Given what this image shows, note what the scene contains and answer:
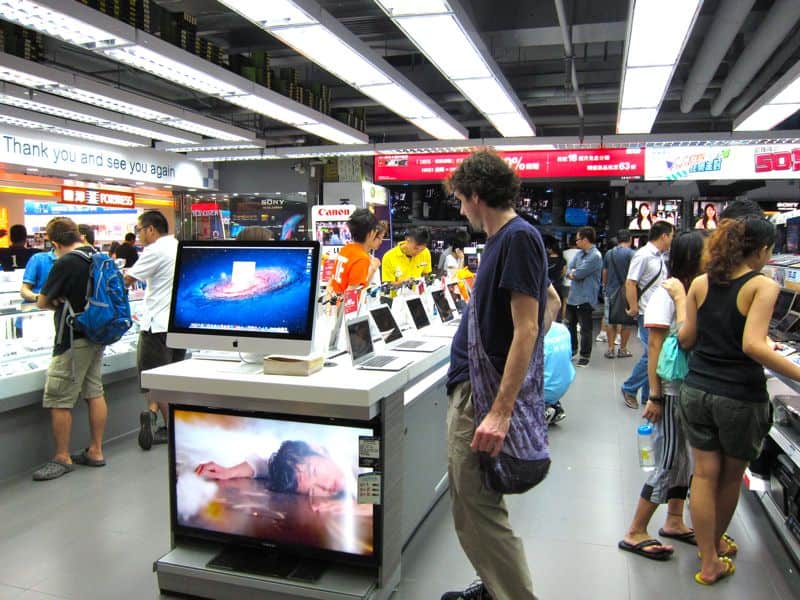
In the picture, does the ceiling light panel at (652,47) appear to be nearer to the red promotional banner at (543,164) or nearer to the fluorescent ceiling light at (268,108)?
the red promotional banner at (543,164)

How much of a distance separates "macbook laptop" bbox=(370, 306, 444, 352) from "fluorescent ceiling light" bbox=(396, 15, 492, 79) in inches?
99.4

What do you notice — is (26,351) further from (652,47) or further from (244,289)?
(652,47)

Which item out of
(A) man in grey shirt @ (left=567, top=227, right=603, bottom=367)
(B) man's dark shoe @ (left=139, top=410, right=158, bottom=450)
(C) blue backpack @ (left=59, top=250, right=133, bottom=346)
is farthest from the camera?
(A) man in grey shirt @ (left=567, top=227, right=603, bottom=367)

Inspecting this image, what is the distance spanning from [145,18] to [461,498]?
4.99 meters

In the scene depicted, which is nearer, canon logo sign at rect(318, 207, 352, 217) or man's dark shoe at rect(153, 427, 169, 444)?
man's dark shoe at rect(153, 427, 169, 444)

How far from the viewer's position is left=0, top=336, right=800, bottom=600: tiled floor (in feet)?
8.79

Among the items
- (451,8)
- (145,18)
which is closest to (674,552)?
(451,8)

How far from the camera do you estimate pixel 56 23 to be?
4.50m

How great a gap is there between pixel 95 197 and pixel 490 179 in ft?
35.4

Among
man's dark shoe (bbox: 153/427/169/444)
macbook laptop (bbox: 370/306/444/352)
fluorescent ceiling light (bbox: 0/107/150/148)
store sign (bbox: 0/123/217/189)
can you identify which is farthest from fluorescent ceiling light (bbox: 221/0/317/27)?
store sign (bbox: 0/123/217/189)

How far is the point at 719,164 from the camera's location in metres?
8.63

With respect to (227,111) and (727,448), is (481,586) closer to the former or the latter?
(727,448)

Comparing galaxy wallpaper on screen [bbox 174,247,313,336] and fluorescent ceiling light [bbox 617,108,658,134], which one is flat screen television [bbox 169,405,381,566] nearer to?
galaxy wallpaper on screen [bbox 174,247,313,336]

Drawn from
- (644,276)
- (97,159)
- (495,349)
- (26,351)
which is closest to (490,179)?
(495,349)
